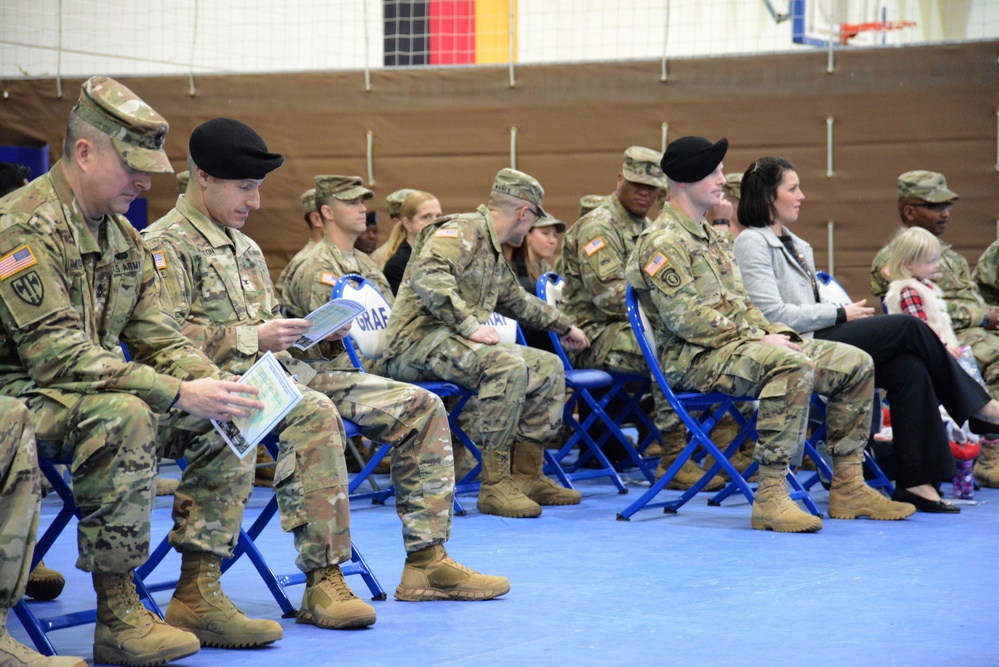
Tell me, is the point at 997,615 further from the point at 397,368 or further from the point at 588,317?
the point at 588,317

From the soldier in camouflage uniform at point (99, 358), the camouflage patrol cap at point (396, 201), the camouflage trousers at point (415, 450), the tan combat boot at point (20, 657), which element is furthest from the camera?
the camouflage patrol cap at point (396, 201)

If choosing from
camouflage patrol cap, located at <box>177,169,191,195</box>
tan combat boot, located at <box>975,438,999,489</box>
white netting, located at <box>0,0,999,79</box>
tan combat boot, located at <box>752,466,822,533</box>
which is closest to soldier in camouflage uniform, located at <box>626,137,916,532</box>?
tan combat boot, located at <box>752,466,822,533</box>

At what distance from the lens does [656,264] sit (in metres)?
4.99

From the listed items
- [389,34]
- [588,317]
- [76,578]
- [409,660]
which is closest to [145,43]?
[389,34]

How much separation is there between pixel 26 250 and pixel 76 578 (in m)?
1.54

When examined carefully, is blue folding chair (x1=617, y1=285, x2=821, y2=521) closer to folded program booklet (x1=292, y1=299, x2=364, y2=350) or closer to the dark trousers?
the dark trousers

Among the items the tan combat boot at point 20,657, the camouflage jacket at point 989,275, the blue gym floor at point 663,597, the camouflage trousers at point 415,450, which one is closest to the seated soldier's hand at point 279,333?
the camouflage trousers at point 415,450

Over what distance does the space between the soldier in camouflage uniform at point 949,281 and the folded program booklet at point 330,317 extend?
362cm

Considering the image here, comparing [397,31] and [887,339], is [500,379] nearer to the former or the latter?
[887,339]

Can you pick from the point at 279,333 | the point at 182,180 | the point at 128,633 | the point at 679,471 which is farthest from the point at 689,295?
the point at 182,180

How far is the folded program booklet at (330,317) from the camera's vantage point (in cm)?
347

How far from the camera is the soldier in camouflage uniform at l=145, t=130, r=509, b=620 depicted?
10.5ft

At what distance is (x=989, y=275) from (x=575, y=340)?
2.86m

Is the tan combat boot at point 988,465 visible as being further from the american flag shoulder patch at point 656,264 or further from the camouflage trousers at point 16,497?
the camouflage trousers at point 16,497
